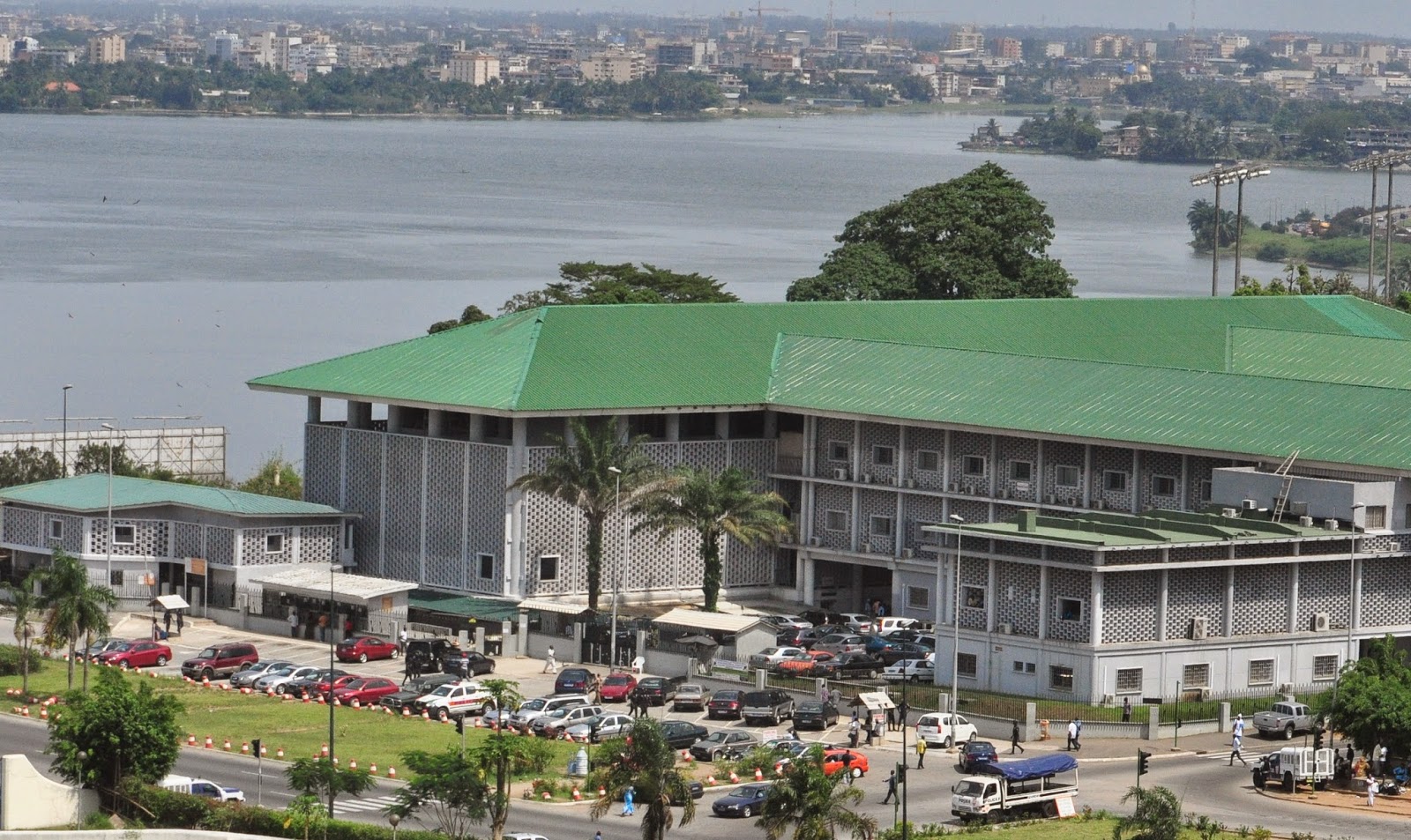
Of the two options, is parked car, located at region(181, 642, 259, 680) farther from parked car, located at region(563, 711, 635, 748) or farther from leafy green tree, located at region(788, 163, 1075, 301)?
leafy green tree, located at region(788, 163, 1075, 301)

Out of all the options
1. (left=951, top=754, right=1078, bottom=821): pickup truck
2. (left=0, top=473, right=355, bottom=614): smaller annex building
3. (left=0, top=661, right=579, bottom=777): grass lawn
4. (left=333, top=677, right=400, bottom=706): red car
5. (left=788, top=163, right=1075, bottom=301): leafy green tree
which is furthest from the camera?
(left=788, top=163, right=1075, bottom=301): leafy green tree

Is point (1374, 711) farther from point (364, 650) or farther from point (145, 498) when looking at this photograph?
point (145, 498)

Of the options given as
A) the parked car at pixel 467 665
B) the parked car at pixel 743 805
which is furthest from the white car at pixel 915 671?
the parked car at pixel 743 805

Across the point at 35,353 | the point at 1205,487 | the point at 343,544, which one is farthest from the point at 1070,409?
the point at 35,353

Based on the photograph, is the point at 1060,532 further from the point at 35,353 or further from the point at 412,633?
the point at 35,353

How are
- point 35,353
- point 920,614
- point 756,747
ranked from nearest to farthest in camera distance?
1. point 756,747
2. point 920,614
3. point 35,353

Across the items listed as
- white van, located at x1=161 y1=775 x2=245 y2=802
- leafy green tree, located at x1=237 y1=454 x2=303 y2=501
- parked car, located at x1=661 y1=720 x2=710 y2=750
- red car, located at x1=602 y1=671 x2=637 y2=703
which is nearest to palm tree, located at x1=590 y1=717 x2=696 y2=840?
white van, located at x1=161 y1=775 x2=245 y2=802
